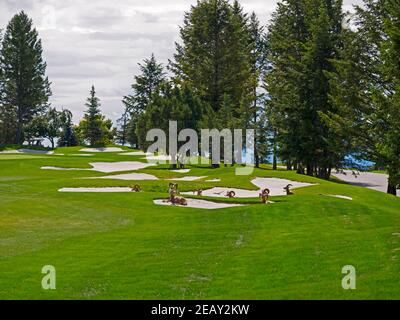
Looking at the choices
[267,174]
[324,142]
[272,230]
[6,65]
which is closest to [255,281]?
[272,230]

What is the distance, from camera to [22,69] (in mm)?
88250

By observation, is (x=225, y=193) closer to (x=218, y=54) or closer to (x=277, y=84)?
(x=277, y=84)

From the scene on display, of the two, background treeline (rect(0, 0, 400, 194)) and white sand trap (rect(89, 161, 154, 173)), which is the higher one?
background treeline (rect(0, 0, 400, 194))

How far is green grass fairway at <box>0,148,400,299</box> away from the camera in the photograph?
12.2 meters

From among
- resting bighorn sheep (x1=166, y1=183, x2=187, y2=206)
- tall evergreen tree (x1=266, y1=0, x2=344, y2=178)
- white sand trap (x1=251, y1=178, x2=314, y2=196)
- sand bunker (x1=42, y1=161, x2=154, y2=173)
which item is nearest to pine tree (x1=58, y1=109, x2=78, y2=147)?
sand bunker (x1=42, y1=161, x2=154, y2=173)

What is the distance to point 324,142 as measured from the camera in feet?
163

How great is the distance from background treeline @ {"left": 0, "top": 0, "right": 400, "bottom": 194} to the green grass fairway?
3.76 meters

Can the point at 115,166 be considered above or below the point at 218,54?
below

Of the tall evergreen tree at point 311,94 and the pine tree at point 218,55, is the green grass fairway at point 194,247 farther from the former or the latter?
the pine tree at point 218,55

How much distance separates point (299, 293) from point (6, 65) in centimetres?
8480

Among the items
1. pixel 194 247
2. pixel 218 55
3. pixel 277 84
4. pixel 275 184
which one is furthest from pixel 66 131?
pixel 194 247

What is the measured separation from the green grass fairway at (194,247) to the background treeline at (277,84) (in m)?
3.76

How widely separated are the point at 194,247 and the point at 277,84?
4152 cm

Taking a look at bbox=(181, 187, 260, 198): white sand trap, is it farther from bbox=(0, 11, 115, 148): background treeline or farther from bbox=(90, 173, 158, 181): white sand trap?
bbox=(0, 11, 115, 148): background treeline
